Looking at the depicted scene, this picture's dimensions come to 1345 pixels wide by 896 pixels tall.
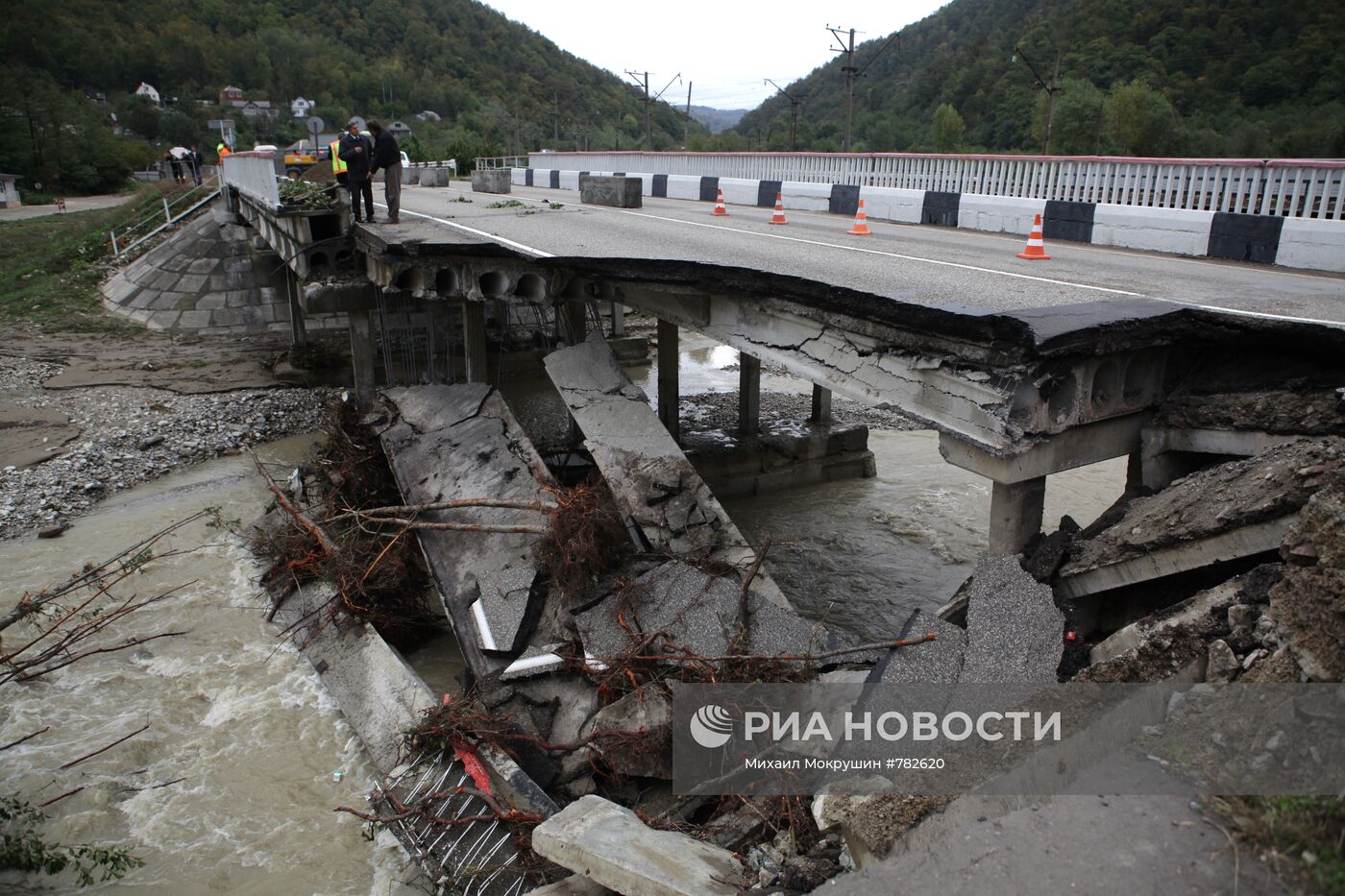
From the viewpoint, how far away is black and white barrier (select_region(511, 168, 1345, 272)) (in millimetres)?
8945

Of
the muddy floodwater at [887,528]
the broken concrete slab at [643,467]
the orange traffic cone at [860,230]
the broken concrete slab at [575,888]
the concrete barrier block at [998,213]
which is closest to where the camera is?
the broken concrete slab at [575,888]

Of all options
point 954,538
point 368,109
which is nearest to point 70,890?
point 954,538

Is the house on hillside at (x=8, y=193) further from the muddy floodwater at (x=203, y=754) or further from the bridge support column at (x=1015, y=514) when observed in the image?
the bridge support column at (x=1015, y=514)

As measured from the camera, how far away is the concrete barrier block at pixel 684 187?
21047 millimetres

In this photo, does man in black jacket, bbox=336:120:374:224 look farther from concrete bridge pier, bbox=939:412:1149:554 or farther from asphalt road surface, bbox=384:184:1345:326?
concrete bridge pier, bbox=939:412:1149:554

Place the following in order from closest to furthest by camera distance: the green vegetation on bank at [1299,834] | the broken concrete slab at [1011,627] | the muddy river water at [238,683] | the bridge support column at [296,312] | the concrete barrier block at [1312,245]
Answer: the green vegetation on bank at [1299,834]
the broken concrete slab at [1011,627]
the muddy river water at [238,683]
the concrete barrier block at [1312,245]
the bridge support column at [296,312]

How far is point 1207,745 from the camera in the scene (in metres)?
3.42

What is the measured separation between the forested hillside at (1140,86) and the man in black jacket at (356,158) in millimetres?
33961

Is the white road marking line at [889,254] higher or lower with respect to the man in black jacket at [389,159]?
lower

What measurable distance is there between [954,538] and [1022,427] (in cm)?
743

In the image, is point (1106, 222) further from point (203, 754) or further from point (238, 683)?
point (203, 754)

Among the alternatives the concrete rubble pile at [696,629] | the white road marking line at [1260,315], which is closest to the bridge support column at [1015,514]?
the concrete rubble pile at [696,629]

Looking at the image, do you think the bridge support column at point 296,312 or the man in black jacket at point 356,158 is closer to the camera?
the man in black jacket at point 356,158

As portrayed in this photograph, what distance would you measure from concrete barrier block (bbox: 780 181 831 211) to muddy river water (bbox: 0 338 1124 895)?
19.2 feet
